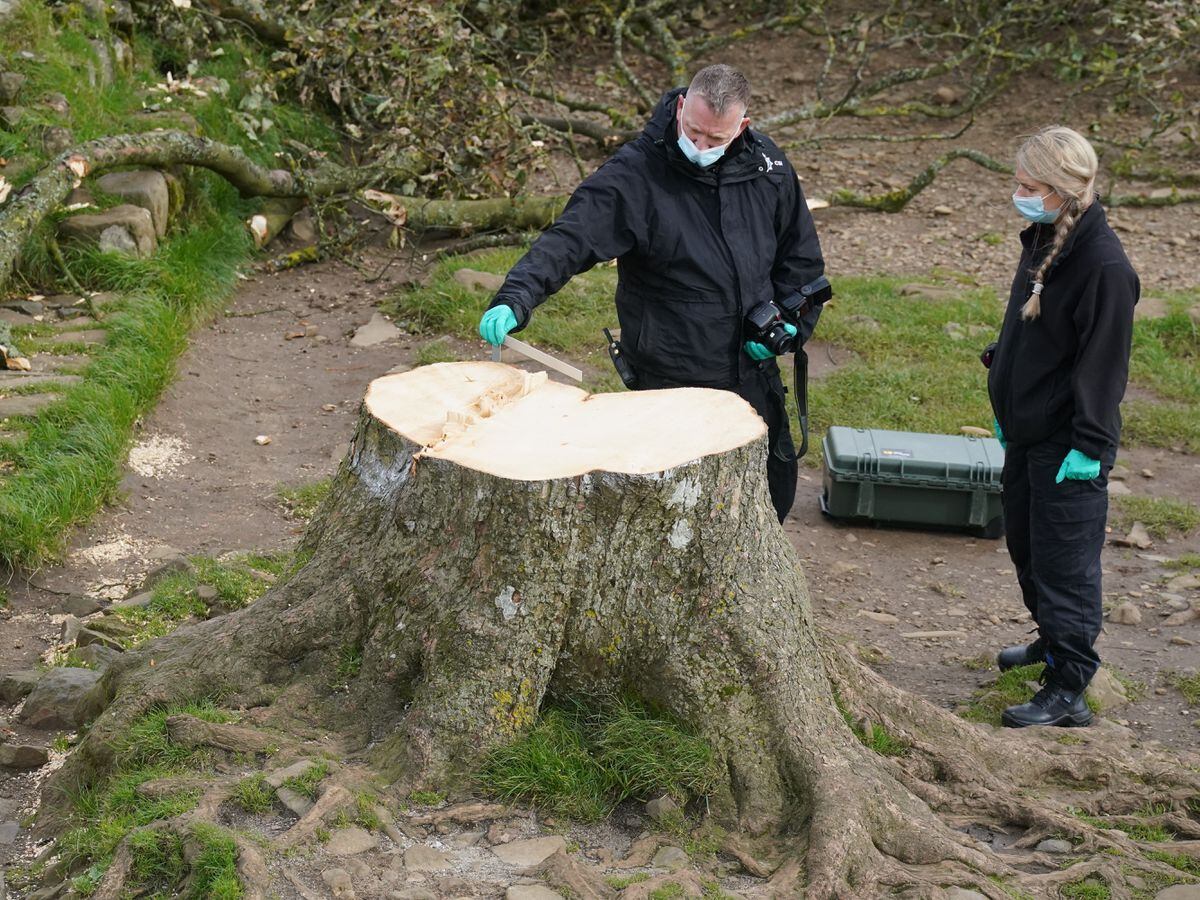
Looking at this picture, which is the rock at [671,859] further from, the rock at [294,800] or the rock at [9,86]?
the rock at [9,86]

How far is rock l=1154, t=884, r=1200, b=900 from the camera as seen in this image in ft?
9.87

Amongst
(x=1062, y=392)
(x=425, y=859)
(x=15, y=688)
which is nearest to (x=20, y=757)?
(x=15, y=688)

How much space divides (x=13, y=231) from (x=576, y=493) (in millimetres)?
4910

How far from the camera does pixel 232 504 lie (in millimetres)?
5719

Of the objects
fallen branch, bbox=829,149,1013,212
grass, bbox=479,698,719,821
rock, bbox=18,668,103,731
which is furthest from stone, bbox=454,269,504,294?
grass, bbox=479,698,719,821

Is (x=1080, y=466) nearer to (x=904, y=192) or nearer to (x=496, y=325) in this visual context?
(x=496, y=325)

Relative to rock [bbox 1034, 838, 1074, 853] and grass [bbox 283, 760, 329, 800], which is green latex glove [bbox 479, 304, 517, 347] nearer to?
grass [bbox 283, 760, 329, 800]

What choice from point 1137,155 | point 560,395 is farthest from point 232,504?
point 1137,155

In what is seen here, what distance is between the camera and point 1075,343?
388 centimetres

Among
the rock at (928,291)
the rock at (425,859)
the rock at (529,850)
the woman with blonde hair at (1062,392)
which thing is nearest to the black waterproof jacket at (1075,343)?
the woman with blonde hair at (1062,392)

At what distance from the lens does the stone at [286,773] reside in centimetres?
299

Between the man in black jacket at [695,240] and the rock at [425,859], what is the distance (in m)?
1.68

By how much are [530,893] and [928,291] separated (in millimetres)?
6247

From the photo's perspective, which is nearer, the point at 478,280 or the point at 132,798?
the point at 132,798
